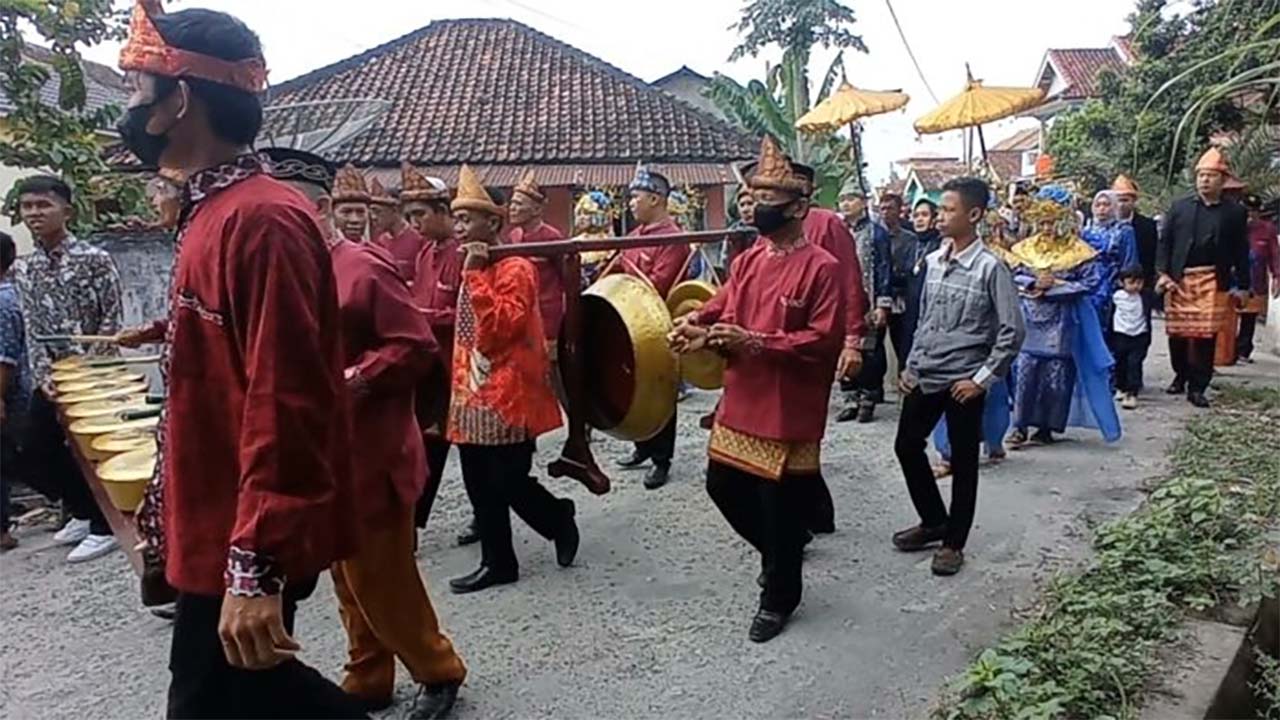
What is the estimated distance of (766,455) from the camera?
3.75m

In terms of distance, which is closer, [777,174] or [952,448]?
[777,174]

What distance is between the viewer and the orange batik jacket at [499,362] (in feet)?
13.3

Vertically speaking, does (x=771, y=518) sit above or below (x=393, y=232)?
below

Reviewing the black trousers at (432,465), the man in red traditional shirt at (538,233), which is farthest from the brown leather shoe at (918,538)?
the black trousers at (432,465)

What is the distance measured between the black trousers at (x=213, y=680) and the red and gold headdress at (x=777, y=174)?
7.71 feet

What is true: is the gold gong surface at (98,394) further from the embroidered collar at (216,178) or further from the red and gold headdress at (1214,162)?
the red and gold headdress at (1214,162)

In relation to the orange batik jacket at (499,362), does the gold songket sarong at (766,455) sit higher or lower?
lower

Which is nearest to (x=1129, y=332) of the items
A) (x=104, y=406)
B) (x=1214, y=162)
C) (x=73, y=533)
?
(x=1214, y=162)

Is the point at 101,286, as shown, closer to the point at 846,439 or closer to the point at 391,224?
the point at 391,224

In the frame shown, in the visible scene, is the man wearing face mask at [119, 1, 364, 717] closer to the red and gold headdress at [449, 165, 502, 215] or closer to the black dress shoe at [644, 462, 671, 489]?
the red and gold headdress at [449, 165, 502, 215]

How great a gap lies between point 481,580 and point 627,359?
119cm

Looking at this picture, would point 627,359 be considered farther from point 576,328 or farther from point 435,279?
point 435,279

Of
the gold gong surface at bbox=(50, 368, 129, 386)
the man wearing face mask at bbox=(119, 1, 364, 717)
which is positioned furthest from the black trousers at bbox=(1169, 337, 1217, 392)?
the man wearing face mask at bbox=(119, 1, 364, 717)

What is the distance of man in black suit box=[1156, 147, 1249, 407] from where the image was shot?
7852 mm
